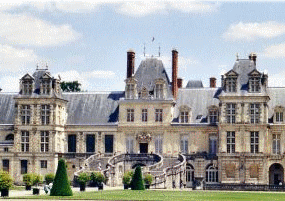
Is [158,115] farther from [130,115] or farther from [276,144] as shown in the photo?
[276,144]

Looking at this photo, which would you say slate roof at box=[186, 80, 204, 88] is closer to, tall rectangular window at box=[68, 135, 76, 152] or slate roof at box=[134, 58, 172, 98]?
slate roof at box=[134, 58, 172, 98]

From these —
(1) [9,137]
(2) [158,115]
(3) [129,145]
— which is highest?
(2) [158,115]

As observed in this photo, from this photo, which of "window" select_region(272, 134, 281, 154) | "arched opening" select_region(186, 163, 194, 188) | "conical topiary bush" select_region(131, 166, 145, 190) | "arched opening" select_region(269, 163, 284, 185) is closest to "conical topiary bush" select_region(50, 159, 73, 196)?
"conical topiary bush" select_region(131, 166, 145, 190)

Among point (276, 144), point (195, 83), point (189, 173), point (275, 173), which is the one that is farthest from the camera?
point (195, 83)

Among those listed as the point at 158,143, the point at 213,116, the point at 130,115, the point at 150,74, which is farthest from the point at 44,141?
the point at 213,116

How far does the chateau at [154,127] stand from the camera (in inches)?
2776

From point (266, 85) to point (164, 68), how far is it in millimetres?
9630

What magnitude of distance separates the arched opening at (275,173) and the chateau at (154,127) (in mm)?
88

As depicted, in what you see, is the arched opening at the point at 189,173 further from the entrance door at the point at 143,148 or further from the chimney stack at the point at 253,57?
the chimney stack at the point at 253,57

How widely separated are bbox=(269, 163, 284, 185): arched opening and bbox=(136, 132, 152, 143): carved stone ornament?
11.2 meters

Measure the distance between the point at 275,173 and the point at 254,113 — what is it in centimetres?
587

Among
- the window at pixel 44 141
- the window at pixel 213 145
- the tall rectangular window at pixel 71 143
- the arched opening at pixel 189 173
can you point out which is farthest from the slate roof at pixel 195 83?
the window at pixel 44 141

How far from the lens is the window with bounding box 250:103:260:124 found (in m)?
70.4

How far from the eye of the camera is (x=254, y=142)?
70312 mm
